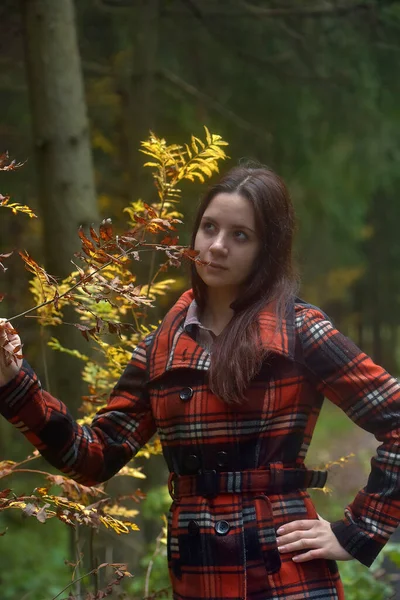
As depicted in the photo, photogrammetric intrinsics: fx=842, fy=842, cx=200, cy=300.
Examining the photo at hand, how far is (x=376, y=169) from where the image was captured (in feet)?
23.7

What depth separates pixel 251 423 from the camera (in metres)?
2.16

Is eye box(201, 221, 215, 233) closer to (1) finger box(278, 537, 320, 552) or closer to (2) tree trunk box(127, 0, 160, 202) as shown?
(1) finger box(278, 537, 320, 552)

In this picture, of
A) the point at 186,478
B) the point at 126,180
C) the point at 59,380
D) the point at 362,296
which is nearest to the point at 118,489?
the point at 59,380

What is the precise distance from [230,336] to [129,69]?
4235 millimetres

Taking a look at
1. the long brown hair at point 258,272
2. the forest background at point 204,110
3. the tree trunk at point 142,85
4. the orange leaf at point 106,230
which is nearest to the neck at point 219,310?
the long brown hair at point 258,272

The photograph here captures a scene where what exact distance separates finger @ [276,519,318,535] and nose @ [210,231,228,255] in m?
0.73

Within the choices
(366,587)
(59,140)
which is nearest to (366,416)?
(59,140)

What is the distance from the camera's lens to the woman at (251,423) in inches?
84.0

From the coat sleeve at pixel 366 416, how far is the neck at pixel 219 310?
261mm

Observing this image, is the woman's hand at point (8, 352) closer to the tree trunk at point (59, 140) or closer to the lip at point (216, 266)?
the lip at point (216, 266)

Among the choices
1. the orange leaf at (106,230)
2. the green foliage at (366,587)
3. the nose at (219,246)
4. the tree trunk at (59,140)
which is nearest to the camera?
the orange leaf at (106,230)

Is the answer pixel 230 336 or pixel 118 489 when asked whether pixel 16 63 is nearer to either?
pixel 118 489

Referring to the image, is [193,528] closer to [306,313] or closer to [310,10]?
[306,313]

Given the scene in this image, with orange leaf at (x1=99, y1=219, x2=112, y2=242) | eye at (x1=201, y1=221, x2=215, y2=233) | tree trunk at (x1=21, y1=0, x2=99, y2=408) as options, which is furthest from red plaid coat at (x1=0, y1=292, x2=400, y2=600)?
tree trunk at (x1=21, y1=0, x2=99, y2=408)
